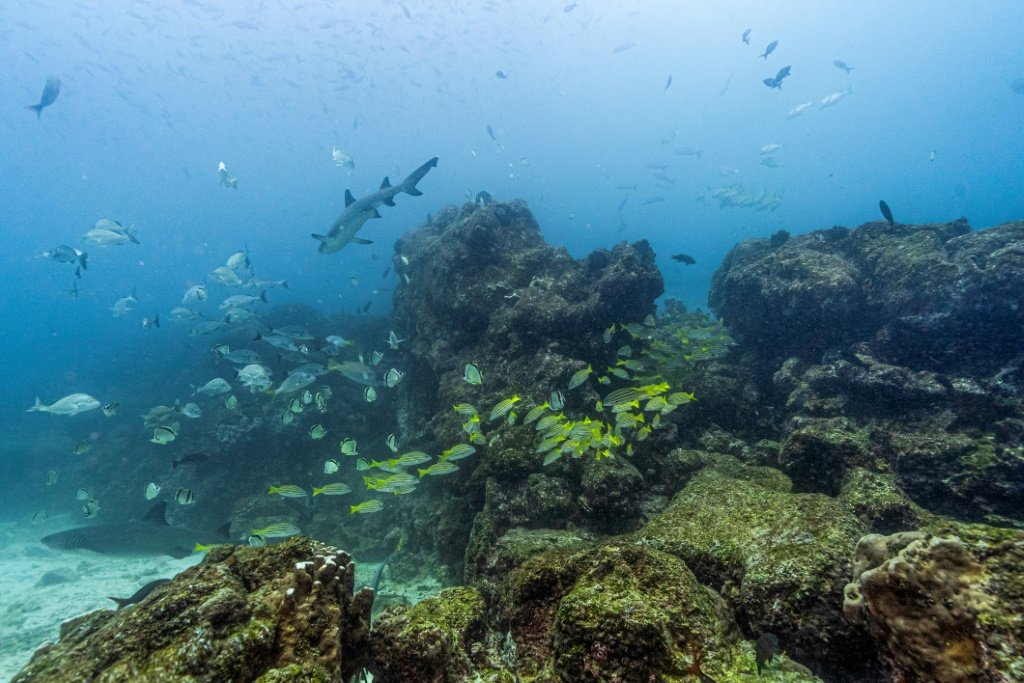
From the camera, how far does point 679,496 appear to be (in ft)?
21.2

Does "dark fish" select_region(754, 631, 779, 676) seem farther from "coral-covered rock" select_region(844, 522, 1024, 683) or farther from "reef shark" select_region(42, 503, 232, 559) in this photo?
"reef shark" select_region(42, 503, 232, 559)

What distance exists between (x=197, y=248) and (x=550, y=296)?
20665cm

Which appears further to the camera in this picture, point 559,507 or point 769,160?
point 769,160

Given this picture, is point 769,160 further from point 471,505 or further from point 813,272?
point 471,505

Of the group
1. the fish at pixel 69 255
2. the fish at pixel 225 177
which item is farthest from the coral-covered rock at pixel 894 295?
the fish at pixel 69 255

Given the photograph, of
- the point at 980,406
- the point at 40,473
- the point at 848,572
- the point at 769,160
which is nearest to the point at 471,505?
the point at 848,572

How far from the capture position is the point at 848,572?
376 centimetres

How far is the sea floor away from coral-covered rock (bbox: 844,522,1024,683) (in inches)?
304

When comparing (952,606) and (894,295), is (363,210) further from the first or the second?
(894,295)

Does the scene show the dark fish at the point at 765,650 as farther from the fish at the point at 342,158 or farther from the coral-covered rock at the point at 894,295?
the fish at the point at 342,158

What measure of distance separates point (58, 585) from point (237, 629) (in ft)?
45.8

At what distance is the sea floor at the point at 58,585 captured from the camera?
873cm

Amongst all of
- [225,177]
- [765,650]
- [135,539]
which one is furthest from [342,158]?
[765,650]

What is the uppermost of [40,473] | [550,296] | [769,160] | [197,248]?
[197,248]
